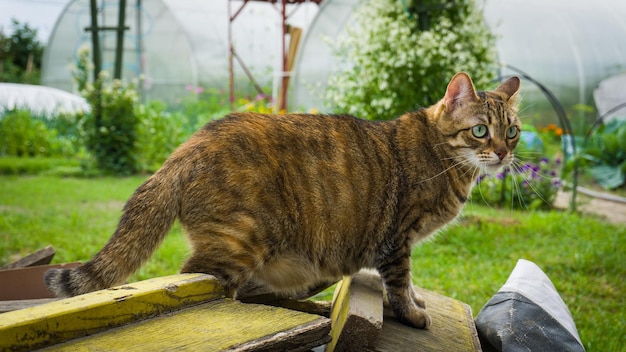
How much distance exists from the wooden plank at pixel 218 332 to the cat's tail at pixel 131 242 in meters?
0.29

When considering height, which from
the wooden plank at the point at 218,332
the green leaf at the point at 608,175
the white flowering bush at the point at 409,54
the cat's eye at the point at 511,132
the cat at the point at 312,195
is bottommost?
the green leaf at the point at 608,175

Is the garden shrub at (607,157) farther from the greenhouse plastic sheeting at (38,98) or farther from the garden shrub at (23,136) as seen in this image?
the greenhouse plastic sheeting at (38,98)

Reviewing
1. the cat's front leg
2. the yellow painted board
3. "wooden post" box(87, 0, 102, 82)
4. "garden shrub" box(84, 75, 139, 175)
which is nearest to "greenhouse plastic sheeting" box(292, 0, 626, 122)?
"garden shrub" box(84, 75, 139, 175)

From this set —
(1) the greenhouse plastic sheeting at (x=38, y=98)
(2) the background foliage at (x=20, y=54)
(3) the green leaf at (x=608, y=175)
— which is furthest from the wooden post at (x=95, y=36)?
(2) the background foliage at (x=20, y=54)

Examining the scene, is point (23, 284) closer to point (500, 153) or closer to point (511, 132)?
point (500, 153)

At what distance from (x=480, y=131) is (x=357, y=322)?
3.46ft

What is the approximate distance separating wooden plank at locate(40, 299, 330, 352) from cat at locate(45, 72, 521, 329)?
0.80ft

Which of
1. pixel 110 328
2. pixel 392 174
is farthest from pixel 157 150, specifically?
pixel 110 328

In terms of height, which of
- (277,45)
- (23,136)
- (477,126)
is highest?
(277,45)

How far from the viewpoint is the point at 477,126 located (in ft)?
8.72

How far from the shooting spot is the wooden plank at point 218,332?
1.60 metres

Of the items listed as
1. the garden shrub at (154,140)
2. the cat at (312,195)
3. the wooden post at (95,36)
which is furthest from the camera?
the garden shrub at (154,140)

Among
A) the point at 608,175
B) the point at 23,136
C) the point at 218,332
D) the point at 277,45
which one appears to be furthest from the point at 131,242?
the point at 277,45

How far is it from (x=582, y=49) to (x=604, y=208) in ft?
10.2
